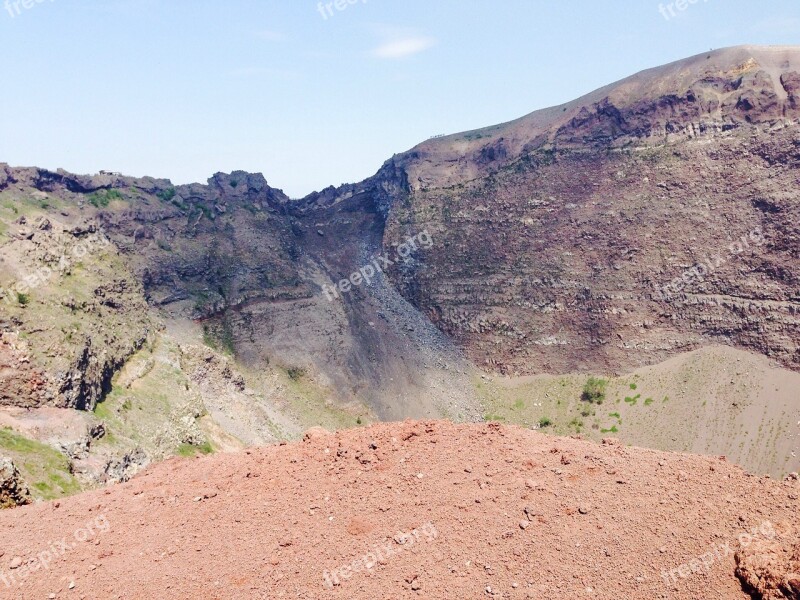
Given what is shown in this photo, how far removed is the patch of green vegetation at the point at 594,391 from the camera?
45.6 meters

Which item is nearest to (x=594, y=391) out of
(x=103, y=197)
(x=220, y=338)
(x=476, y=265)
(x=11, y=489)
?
(x=476, y=265)

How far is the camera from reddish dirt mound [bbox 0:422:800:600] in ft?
32.0

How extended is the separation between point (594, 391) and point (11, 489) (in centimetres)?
3823

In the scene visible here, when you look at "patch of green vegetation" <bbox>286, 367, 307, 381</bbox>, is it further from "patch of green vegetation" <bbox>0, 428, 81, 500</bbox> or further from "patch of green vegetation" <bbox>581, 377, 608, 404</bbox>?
"patch of green vegetation" <bbox>0, 428, 81, 500</bbox>

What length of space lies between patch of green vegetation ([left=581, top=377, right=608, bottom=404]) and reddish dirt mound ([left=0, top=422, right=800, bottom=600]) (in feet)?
111

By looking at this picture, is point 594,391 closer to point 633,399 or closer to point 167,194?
point 633,399

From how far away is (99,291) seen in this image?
131ft

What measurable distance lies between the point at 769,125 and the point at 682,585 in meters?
48.5

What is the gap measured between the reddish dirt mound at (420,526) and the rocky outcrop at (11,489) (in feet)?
13.1

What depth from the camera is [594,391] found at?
1816 inches

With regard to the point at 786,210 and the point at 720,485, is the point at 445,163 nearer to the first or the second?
the point at 786,210

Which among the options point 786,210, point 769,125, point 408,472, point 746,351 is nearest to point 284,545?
point 408,472

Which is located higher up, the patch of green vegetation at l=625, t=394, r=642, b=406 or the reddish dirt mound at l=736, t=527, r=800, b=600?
the reddish dirt mound at l=736, t=527, r=800, b=600

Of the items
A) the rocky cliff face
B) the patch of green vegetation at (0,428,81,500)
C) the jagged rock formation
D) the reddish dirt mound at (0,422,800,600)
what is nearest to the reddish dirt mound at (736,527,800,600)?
the reddish dirt mound at (0,422,800,600)
